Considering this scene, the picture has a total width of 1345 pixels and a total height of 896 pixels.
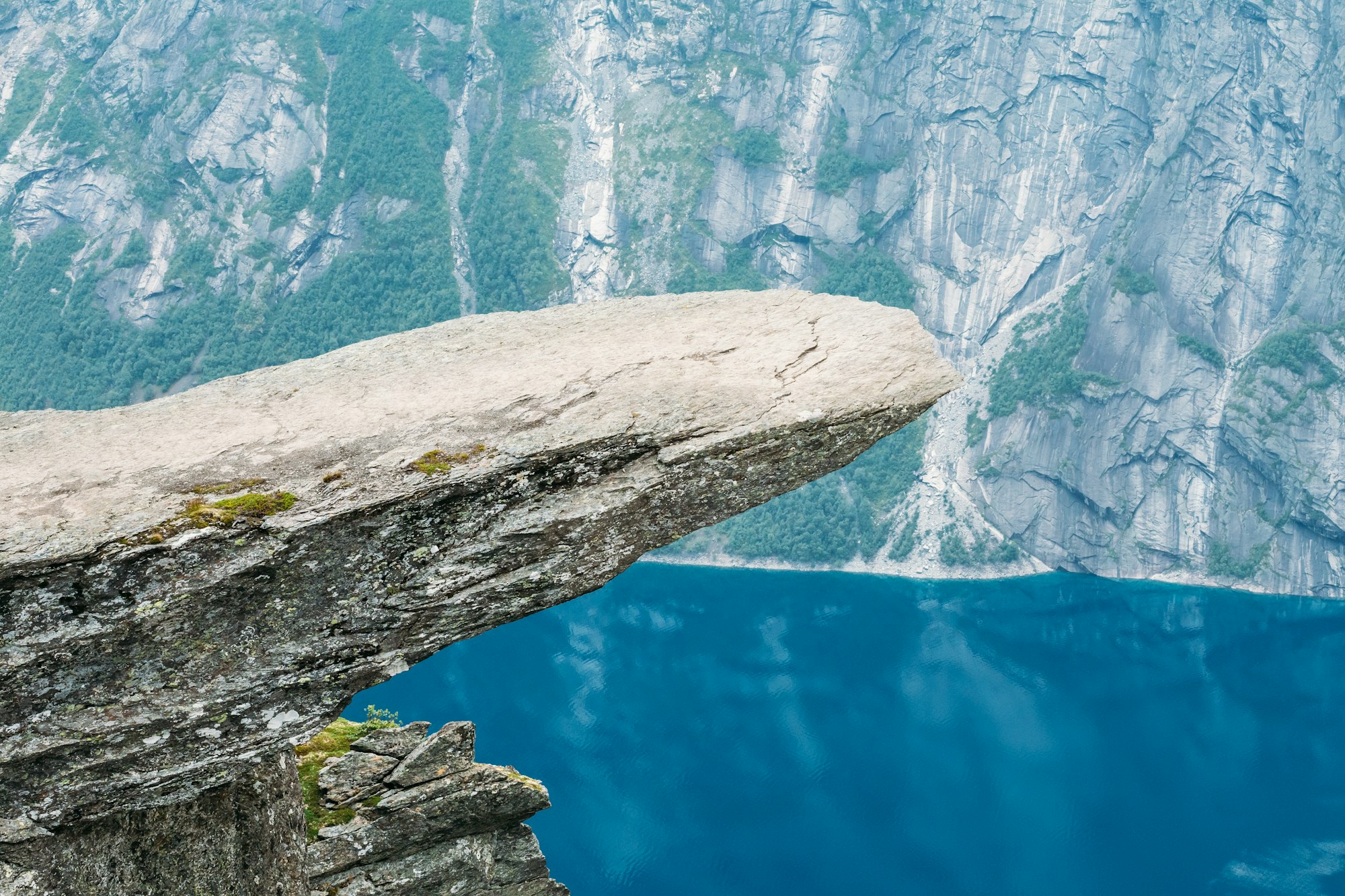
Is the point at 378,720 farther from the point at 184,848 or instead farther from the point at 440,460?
the point at 440,460

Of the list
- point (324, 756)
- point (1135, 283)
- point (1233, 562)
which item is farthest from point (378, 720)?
point (1135, 283)

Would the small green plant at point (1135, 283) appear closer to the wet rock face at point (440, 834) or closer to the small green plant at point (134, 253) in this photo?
the wet rock face at point (440, 834)

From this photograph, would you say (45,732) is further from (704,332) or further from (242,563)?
(704,332)

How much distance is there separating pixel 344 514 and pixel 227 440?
1.98m

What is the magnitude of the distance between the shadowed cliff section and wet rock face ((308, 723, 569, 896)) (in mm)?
6519

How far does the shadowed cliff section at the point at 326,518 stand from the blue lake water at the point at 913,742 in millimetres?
49867

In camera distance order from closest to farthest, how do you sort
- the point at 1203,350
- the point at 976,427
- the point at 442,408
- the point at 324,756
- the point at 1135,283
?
1. the point at 442,408
2. the point at 324,756
3. the point at 1203,350
4. the point at 1135,283
5. the point at 976,427

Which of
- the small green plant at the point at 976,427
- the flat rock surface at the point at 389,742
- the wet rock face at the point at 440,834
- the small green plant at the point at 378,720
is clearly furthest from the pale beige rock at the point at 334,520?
the small green plant at the point at 976,427

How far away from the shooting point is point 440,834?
1577 cm

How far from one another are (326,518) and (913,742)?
73.5 m

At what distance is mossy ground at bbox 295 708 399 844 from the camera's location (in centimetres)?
1544

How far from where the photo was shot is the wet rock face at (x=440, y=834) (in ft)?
49.3

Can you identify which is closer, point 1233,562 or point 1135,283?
point 1233,562

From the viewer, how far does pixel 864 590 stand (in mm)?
131500
